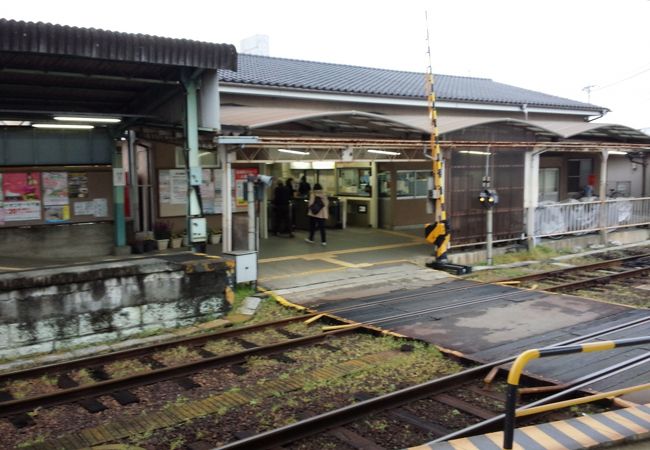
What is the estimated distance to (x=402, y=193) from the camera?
19281 millimetres

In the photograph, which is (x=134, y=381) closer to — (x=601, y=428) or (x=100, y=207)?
(x=601, y=428)

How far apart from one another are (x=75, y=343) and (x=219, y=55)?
5111 millimetres

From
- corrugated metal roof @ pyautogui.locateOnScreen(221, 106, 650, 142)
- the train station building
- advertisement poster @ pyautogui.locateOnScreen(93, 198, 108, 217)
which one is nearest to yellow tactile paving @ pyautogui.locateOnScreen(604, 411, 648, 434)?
the train station building

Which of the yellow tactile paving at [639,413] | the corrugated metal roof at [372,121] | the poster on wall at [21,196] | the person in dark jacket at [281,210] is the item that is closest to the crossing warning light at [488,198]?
the corrugated metal roof at [372,121]

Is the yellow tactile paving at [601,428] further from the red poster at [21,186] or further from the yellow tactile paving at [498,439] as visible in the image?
the red poster at [21,186]

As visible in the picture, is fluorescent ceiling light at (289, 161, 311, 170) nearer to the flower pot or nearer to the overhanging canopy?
the flower pot

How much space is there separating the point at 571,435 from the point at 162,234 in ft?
39.2

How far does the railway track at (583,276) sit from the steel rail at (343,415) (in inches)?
222

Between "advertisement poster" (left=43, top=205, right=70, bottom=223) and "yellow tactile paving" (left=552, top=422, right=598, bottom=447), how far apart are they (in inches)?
469

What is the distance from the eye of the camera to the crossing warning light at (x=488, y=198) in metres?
13.8

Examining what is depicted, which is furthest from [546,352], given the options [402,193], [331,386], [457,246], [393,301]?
[402,193]

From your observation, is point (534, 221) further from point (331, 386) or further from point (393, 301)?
point (331, 386)

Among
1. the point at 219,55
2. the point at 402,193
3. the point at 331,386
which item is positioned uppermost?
the point at 219,55

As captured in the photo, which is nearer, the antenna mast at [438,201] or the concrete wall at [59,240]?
the concrete wall at [59,240]
